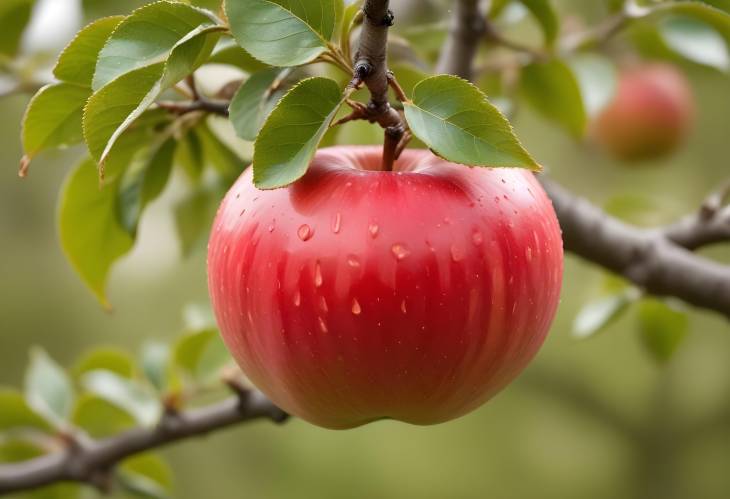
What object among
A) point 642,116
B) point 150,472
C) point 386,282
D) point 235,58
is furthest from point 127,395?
point 642,116

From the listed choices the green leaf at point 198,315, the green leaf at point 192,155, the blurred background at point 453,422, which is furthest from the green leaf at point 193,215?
the blurred background at point 453,422

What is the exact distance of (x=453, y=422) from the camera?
363 cm

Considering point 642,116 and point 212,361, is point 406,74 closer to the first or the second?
point 212,361

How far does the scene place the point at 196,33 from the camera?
371 millimetres

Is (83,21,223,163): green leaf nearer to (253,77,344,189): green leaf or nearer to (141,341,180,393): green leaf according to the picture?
(253,77,344,189): green leaf

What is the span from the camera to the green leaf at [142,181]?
58cm

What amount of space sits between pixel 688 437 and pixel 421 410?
358 cm

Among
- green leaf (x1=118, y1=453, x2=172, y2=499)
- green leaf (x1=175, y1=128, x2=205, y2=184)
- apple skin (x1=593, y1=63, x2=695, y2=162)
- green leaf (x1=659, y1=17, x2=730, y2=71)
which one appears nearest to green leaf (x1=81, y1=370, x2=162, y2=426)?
green leaf (x1=118, y1=453, x2=172, y2=499)

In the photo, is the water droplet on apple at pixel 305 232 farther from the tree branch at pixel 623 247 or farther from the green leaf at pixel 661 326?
the green leaf at pixel 661 326

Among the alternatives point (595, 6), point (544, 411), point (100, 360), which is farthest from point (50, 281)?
point (100, 360)

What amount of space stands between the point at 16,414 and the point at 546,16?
1.94 ft

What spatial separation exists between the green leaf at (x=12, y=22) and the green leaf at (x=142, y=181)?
1.00 feet

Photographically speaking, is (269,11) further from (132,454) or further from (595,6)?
(595,6)

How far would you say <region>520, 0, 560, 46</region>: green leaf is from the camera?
720mm
